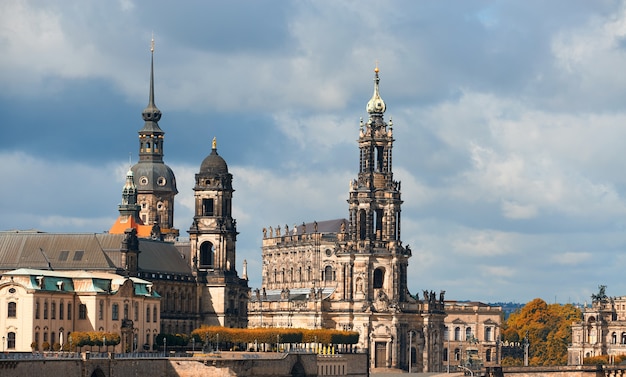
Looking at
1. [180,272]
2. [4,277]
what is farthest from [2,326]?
[180,272]

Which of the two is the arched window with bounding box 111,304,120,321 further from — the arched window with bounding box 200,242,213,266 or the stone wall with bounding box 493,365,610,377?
the stone wall with bounding box 493,365,610,377

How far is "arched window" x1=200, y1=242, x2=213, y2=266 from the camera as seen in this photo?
18475 cm

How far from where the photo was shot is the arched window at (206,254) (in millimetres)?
184750

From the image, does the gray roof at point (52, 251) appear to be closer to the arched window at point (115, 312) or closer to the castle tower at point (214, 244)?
the arched window at point (115, 312)

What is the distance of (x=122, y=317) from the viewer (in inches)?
6127

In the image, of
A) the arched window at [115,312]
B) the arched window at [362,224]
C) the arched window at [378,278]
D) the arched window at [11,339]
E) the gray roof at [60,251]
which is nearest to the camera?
the arched window at [11,339]

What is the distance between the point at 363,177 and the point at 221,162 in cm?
1499

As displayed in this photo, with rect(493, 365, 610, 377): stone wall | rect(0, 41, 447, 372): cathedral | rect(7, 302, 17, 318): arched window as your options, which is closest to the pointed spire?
rect(0, 41, 447, 372): cathedral

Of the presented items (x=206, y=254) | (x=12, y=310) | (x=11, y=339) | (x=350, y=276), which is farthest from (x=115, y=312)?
(x=350, y=276)

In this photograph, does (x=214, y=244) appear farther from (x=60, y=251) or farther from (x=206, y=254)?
(x=60, y=251)

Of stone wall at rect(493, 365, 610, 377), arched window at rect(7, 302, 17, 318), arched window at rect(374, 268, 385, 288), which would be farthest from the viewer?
stone wall at rect(493, 365, 610, 377)

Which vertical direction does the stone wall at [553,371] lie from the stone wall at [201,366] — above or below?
below

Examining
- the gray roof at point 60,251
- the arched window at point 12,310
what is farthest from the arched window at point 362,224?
the arched window at point 12,310

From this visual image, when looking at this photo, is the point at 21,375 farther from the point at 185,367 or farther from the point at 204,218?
the point at 204,218
